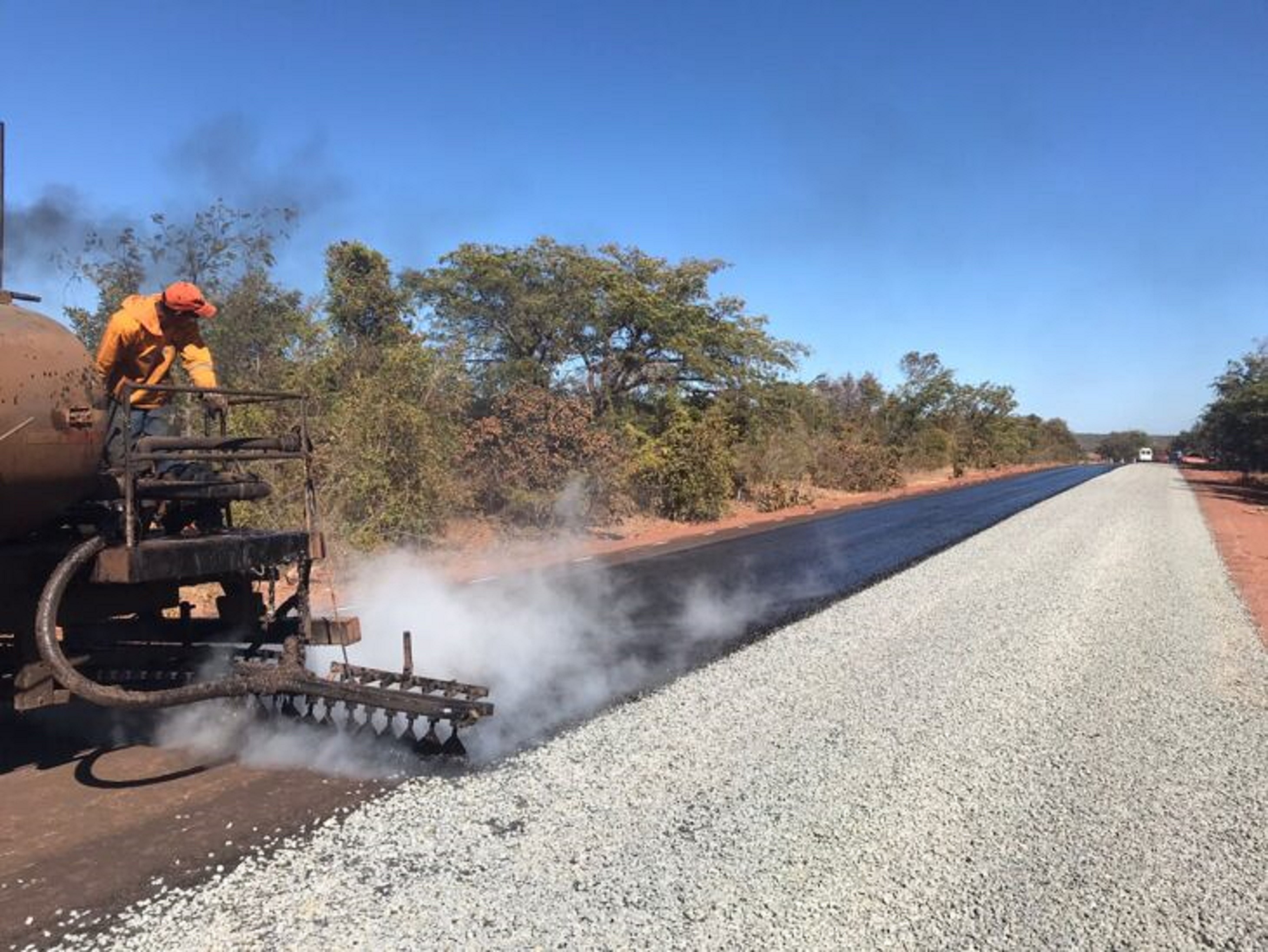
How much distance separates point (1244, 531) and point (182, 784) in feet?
74.5

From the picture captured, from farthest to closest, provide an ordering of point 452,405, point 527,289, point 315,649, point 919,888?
point 527,289 < point 452,405 < point 315,649 < point 919,888

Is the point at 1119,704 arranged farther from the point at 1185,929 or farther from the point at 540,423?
the point at 540,423

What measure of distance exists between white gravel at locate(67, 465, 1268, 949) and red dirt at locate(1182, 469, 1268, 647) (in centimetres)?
409

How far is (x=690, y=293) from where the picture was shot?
80.8 ft

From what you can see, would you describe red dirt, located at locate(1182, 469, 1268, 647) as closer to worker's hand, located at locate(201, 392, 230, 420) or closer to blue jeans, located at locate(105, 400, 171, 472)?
worker's hand, located at locate(201, 392, 230, 420)

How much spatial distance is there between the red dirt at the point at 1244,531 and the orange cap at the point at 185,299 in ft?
30.7

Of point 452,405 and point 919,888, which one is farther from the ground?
point 452,405

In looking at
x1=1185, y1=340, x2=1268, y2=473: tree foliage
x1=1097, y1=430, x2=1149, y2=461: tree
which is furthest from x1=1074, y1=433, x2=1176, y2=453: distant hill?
x1=1185, y1=340, x2=1268, y2=473: tree foliage

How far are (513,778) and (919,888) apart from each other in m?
2.12

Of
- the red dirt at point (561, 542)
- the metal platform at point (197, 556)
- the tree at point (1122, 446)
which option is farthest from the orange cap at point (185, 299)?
the tree at point (1122, 446)

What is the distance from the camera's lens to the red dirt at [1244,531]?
438 inches

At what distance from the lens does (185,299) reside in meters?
4.81

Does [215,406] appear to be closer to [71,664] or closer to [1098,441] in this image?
[71,664]

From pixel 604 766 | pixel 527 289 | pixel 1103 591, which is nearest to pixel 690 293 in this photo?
pixel 527 289
